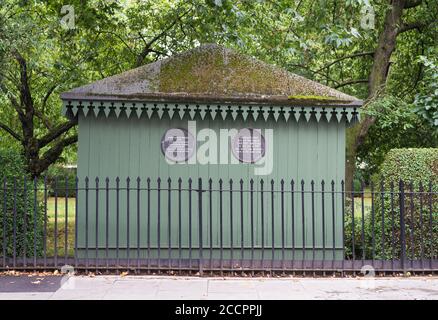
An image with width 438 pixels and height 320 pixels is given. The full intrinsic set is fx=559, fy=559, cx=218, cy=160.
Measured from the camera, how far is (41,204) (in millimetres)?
11281

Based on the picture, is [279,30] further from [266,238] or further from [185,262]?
[185,262]

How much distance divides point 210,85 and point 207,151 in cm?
122

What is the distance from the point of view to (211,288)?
836 centimetres

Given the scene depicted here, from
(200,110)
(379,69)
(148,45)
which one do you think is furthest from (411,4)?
(200,110)

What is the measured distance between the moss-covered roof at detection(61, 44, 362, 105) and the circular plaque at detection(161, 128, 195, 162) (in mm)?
705

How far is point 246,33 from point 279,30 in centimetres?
100

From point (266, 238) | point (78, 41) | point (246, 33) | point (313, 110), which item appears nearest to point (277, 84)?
point (313, 110)

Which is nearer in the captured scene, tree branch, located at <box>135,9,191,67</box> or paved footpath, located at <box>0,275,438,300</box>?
paved footpath, located at <box>0,275,438,300</box>

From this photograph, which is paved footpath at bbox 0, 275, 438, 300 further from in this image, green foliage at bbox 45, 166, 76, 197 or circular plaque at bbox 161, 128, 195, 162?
circular plaque at bbox 161, 128, 195, 162

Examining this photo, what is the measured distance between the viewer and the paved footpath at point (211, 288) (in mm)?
7809

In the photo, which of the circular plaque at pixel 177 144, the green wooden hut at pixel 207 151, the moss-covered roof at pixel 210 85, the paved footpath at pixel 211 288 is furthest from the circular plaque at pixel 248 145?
the paved footpath at pixel 211 288

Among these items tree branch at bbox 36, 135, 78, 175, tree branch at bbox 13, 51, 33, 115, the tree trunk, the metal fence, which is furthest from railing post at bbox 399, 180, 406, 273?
tree branch at bbox 13, 51, 33, 115

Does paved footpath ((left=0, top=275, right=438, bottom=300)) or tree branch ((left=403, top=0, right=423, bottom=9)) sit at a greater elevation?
tree branch ((left=403, top=0, right=423, bottom=9))

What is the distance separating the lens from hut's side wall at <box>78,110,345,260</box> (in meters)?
10.3
